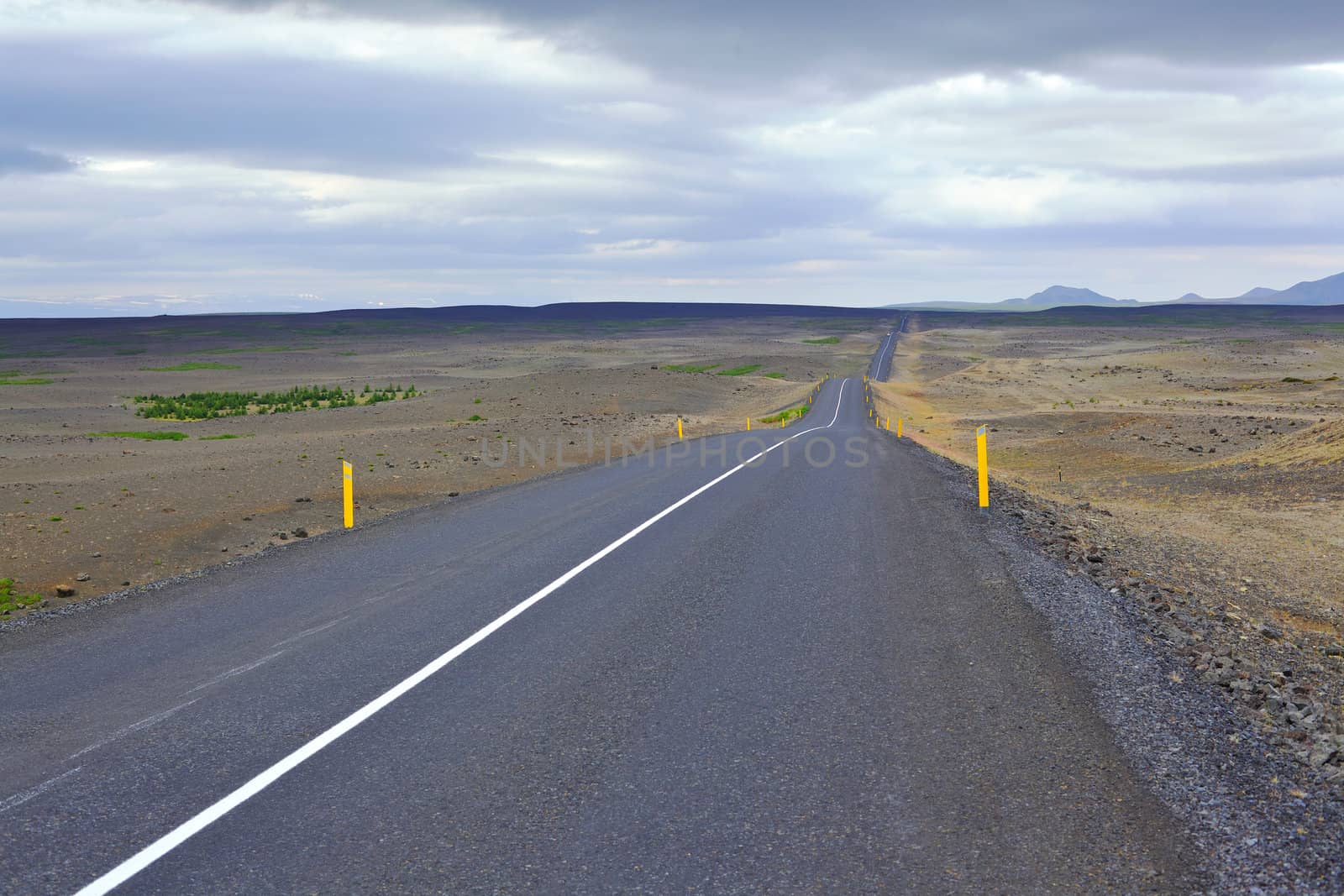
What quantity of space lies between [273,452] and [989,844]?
94.6 feet

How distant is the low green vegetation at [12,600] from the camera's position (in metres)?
12.1

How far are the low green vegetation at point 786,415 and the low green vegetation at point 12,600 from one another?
45875mm

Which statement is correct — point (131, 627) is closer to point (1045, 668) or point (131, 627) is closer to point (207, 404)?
point (1045, 668)

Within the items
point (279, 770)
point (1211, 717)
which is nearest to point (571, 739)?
point (279, 770)

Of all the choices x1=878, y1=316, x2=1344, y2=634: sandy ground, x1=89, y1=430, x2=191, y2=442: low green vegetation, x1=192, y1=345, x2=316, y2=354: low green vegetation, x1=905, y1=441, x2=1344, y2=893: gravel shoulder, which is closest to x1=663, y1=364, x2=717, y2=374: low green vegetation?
x1=878, y1=316, x2=1344, y2=634: sandy ground

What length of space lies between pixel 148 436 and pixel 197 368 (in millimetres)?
70628

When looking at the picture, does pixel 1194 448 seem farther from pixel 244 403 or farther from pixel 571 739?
pixel 244 403

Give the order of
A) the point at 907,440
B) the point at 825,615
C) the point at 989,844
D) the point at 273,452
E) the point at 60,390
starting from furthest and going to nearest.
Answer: the point at 60,390, the point at 907,440, the point at 273,452, the point at 825,615, the point at 989,844

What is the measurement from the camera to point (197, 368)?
10225 cm

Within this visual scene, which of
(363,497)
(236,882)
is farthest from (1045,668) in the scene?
(363,497)

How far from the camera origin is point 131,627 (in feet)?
31.9

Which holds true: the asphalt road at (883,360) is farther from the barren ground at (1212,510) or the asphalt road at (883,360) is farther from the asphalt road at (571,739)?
the asphalt road at (571,739)

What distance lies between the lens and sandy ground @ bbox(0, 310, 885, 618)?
53.4 ft

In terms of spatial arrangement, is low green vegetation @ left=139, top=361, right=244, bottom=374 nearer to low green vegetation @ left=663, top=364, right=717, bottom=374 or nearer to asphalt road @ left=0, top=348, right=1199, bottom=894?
low green vegetation @ left=663, top=364, right=717, bottom=374
